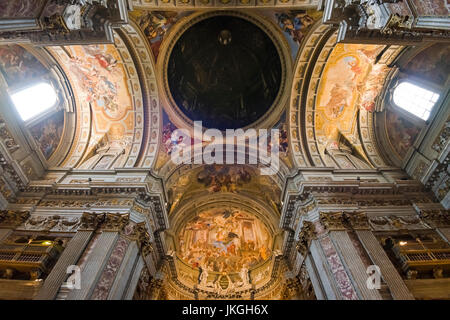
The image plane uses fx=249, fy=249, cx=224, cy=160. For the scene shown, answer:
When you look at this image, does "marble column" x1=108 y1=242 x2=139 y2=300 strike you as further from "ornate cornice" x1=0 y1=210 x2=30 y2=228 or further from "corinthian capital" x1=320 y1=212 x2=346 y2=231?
"corinthian capital" x1=320 y1=212 x2=346 y2=231

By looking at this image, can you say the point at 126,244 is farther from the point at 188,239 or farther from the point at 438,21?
the point at 438,21

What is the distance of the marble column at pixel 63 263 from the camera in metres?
7.14

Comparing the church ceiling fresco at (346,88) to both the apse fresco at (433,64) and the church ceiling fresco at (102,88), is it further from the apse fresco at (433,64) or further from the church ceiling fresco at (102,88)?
the church ceiling fresco at (102,88)

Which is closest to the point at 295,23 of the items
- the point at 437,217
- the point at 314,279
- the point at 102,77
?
the point at 102,77

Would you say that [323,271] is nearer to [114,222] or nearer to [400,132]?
[114,222]

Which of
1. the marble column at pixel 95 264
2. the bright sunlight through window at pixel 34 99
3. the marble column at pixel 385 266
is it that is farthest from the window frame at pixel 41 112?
the marble column at pixel 385 266

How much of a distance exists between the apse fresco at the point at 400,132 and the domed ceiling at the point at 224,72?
20.7 ft

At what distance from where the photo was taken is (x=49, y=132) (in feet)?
40.8

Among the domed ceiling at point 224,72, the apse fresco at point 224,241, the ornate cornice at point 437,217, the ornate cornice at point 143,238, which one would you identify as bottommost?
the ornate cornice at point 143,238

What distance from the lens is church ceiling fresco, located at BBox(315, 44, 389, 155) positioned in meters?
12.8

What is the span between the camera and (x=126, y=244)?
9.11 m

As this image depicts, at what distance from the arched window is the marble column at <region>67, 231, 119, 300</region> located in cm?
1436

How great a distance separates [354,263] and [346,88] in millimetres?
9635

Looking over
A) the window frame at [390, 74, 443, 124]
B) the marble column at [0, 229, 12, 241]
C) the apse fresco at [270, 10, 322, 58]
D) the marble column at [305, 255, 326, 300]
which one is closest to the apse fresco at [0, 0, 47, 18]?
the marble column at [0, 229, 12, 241]
